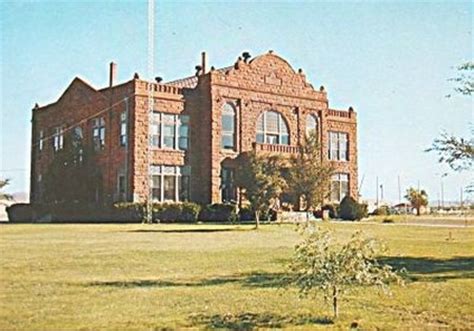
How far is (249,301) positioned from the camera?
8242 millimetres

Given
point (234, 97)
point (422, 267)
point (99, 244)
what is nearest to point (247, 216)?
point (234, 97)

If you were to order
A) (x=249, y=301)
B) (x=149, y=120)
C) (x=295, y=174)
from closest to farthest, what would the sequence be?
(x=249, y=301) < (x=295, y=174) < (x=149, y=120)

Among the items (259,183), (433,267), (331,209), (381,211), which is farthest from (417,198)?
(433,267)

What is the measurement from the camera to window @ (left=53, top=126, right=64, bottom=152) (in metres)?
37.6

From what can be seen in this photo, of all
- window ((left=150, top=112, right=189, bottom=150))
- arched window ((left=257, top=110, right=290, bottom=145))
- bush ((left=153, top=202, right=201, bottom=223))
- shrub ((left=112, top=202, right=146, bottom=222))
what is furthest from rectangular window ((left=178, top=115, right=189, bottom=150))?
shrub ((left=112, top=202, right=146, bottom=222))

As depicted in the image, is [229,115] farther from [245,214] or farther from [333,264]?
[333,264]

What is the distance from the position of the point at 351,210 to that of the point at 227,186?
713cm

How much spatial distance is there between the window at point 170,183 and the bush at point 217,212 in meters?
1.80

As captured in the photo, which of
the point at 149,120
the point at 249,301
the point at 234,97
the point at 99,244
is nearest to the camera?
the point at 249,301

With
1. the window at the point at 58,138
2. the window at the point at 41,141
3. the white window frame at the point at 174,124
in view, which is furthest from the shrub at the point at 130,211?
the window at the point at 41,141

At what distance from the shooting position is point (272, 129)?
37250 millimetres

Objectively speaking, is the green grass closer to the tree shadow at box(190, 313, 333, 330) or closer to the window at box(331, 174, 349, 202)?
the tree shadow at box(190, 313, 333, 330)

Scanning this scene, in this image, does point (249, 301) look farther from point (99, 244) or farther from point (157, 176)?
point (157, 176)

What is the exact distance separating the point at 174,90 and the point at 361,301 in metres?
26.2
